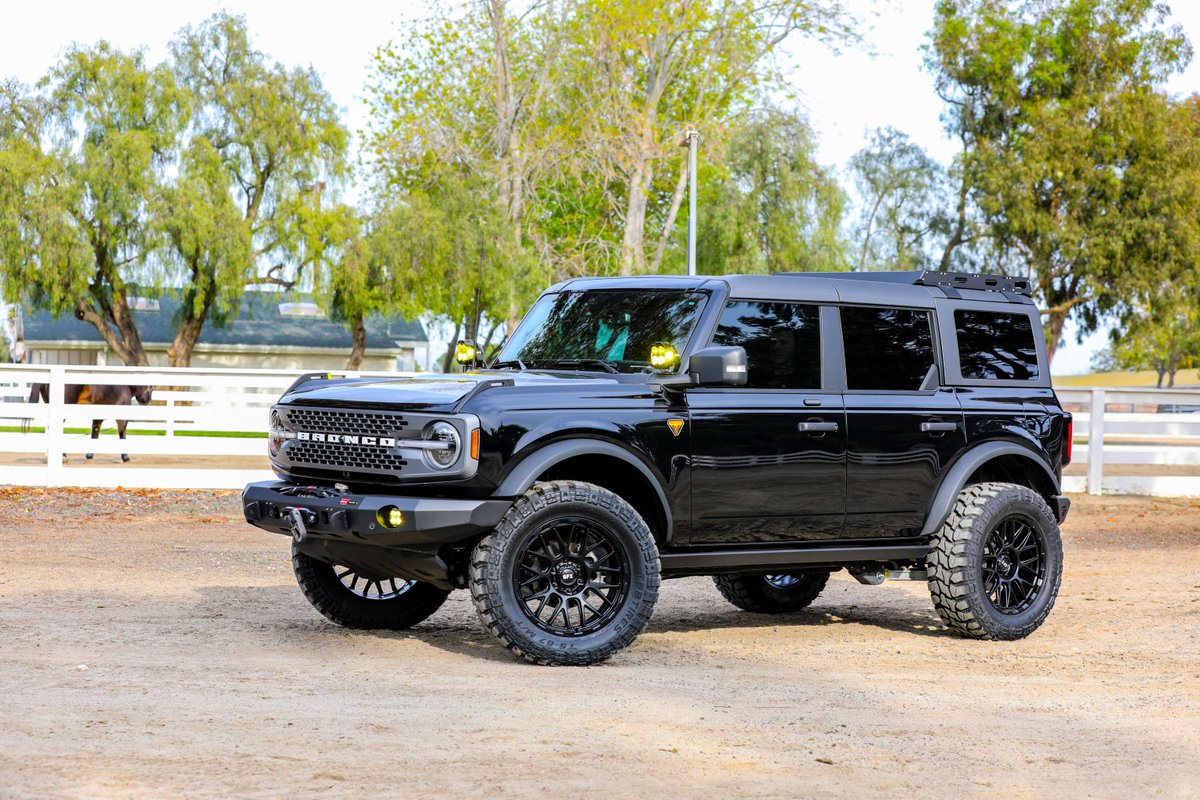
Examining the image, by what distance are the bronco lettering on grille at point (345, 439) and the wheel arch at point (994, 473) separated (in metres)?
3.23

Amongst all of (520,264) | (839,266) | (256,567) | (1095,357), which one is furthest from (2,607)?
(1095,357)

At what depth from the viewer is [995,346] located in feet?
29.6

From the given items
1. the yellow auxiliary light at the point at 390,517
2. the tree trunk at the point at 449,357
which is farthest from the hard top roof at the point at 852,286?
the tree trunk at the point at 449,357

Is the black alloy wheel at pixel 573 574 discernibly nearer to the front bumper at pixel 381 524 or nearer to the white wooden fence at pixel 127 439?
the front bumper at pixel 381 524

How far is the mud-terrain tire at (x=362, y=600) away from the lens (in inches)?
328

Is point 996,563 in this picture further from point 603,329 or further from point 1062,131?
point 1062,131

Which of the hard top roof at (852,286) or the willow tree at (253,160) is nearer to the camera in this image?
the hard top roof at (852,286)

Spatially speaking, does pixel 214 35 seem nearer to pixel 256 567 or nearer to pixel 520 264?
pixel 520 264

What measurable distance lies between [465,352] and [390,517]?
1960 mm

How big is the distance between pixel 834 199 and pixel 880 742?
1684 inches

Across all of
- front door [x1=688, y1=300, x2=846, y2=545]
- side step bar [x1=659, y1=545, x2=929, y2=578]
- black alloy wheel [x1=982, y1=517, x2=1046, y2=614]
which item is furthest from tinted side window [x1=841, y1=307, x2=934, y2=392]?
black alloy wheel [x1=982, y1=517, x2=1046, y2=614]

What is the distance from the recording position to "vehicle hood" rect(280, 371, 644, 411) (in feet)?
23.2

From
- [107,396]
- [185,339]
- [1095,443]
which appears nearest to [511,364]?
[1095,443]

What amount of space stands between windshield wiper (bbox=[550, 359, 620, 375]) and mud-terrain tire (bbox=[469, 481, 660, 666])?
2.72ft
